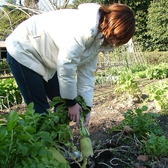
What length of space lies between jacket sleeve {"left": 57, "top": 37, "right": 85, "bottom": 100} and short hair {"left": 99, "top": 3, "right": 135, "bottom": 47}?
0.21 metres

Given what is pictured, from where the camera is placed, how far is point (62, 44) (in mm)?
1753

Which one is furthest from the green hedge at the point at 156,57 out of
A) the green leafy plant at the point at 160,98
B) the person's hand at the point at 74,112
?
the person's hand at the point at 74,112

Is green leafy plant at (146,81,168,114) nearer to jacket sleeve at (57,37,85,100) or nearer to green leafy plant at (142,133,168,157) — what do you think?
green leafy plant at (142,133,168,157)

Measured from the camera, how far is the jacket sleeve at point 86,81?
2.17m

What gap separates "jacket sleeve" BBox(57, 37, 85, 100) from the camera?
1.69 m

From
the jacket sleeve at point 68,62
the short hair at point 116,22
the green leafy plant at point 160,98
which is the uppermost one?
the short hair at point 116,22

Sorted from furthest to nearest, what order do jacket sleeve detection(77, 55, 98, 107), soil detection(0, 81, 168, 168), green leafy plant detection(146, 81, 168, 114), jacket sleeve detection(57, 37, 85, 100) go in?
1. green leafy plant detection(146, 81, 168, 114)
2. jacket sleeve detection(77, 55, 98, 107)
3. soil detection(0, 81, 168, 168)
4. jacket sleeve detection(57, 37, 85, 100)

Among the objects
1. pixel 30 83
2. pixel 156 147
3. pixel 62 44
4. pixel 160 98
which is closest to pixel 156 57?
pixel 160 98

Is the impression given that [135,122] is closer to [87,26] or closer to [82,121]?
[82,121]

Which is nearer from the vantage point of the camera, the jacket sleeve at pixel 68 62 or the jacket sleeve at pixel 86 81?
the jacket sleeve at pixel 68 62

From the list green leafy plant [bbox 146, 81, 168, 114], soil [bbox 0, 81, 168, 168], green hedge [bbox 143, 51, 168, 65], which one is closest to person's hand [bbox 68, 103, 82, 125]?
soil [bbox 0, 81, 168, 168]

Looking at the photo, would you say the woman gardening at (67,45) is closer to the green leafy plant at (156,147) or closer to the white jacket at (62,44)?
the white jacket at (62,44)

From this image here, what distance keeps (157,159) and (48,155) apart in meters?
1.21

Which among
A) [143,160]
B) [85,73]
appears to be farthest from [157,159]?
[85,73]
